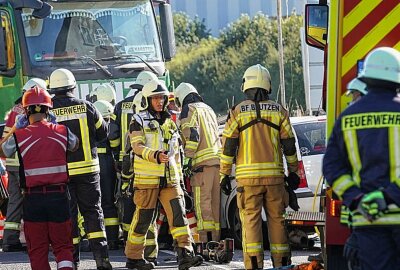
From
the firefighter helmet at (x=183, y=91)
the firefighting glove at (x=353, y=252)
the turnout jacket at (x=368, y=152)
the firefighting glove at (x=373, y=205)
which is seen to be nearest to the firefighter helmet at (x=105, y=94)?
the firefighter helmet at (x=183, y=91)

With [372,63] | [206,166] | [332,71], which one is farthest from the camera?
[206,166]

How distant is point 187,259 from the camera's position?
10969 mm

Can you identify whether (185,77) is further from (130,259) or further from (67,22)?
(130,259)

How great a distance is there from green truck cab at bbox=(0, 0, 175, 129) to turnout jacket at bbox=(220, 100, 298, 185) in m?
6.46

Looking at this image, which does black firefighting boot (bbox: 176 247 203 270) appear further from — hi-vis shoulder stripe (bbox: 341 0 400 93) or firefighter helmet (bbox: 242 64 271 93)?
hi-vis shoulder stripe (bbox: 341 0 400 93)

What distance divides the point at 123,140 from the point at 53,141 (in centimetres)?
342

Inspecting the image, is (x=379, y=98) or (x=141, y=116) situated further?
(x=141, y=116)

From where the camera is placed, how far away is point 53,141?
31.2ft

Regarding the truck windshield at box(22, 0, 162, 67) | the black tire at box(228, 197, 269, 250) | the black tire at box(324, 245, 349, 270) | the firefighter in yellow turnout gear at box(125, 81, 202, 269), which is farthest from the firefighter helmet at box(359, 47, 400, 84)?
the truck windshield at box(22, 0, 162, 67)

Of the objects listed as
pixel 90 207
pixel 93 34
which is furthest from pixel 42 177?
pixel 93 34

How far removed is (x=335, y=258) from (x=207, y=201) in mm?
4892

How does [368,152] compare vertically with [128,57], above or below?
below

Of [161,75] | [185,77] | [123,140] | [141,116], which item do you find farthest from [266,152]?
[185,77]

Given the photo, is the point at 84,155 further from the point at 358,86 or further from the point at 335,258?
the point at 358,86
